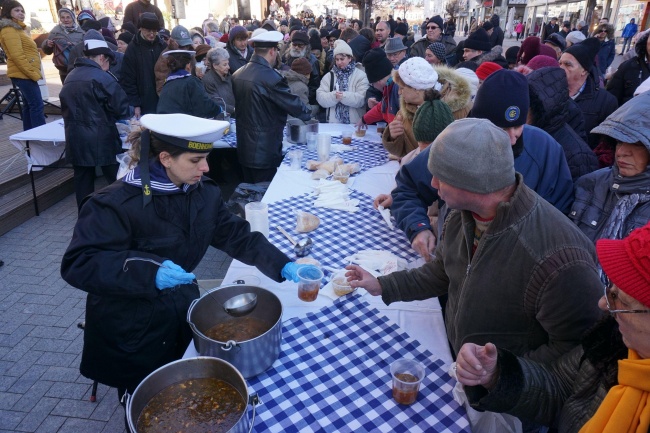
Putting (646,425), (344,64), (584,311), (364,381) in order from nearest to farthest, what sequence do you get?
(646,425) < (584,311) < (364,381) < (344,64)

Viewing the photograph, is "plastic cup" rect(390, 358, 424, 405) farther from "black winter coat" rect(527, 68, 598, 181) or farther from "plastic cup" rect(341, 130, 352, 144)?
"plastic cup" rect(341, 130, 352, 144)

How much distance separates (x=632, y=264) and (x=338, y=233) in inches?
75.7

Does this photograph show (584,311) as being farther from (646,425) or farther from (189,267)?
(189,267)

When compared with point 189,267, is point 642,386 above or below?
above

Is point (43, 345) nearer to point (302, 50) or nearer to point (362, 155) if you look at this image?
point (362, 155)

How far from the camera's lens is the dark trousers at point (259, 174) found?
4.99 meters

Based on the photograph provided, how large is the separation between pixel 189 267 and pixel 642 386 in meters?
1.90

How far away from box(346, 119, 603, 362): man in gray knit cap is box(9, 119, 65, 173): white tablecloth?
511cm

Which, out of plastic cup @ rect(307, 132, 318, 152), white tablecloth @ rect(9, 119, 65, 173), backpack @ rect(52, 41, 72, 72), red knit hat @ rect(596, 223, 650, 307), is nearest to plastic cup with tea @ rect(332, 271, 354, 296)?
red knit hat @ rect(596, 223, 650, 307)

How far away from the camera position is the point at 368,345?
1.92 m

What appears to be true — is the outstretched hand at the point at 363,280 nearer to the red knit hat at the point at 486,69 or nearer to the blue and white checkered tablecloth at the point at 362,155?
the blue and white checkered tablecloth at the point at 362,155

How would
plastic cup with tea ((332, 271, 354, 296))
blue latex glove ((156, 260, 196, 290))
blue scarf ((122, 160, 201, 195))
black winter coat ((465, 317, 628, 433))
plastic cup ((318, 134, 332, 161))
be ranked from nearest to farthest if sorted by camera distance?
black winter coat ((465, 317, 628, 433)) → blue latex glove ((156, 260, 196, 290)) → blue scarf ((122, 160, 201, 195)) → plastic cup with tea ((332, 271, 354, 296)) → plastic cup ((318, 134, 332, 161))

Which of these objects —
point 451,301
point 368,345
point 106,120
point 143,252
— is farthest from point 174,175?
point 106,120

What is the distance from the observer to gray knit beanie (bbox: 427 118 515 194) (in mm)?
1537
